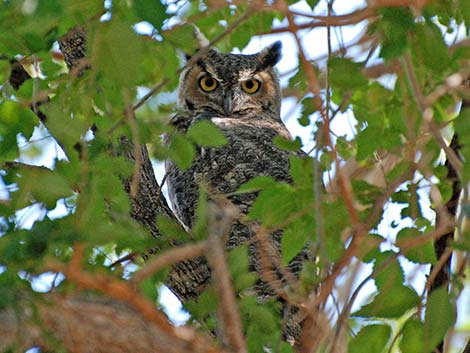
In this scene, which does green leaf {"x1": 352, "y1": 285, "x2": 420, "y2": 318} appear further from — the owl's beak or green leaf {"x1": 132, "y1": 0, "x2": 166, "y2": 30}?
the owl's beak

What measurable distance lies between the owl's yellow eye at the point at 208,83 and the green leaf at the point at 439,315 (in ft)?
12.3

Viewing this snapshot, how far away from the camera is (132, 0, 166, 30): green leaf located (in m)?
1.56

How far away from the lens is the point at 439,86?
2246 millimetres

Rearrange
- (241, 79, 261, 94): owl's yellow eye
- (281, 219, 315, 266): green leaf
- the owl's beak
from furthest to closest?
(241, 79, 261, 94): owl's yellow eye → the owl's beak → (281, 219, 315, 266): green leaf

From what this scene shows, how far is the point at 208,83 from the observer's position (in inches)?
211

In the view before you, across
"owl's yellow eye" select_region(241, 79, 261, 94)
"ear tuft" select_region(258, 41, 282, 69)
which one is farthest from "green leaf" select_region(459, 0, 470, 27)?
"ear tuft" select_region(258, 41, 282, 69)

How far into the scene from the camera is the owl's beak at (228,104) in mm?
5171

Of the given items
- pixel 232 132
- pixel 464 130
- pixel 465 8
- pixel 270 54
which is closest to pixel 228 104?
pixel 270 54

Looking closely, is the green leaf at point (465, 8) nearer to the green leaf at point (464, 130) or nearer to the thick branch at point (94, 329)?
the green leaf at point (464, 130)

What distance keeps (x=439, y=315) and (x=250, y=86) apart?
3744mm

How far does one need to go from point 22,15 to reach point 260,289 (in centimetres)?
180

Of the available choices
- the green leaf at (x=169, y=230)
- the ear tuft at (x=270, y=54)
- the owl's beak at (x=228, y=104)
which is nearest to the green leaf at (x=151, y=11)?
the green leaf at (x=169, y=230)

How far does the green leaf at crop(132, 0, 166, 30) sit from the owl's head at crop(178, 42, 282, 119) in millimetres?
3570

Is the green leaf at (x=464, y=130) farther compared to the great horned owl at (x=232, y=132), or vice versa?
the great horned owl at (x=232, y=132)
